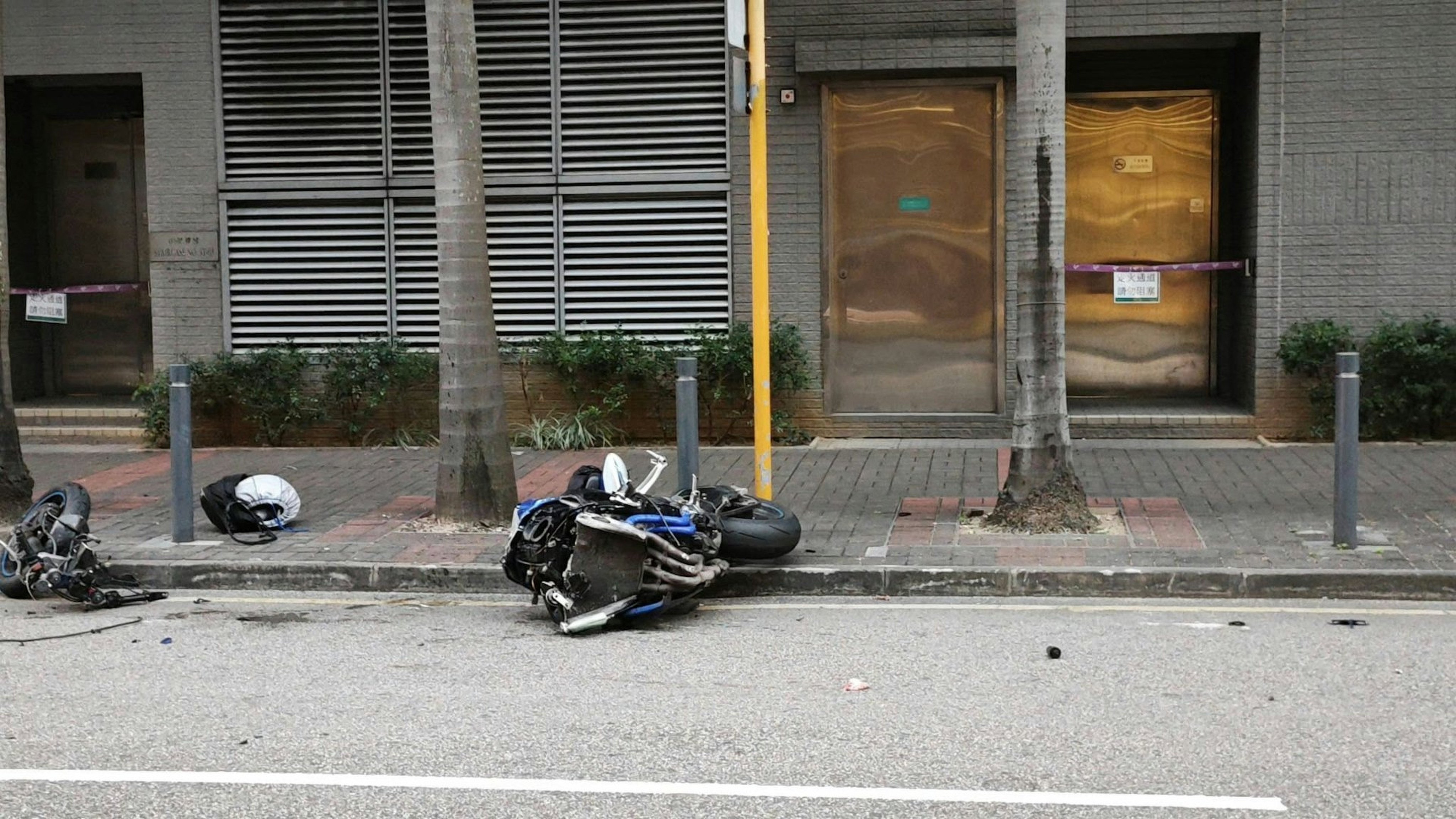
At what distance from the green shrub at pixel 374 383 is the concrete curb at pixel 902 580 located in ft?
15.8

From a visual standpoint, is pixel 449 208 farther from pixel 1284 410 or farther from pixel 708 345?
pixel 1284 410

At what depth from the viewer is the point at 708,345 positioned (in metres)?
13.4

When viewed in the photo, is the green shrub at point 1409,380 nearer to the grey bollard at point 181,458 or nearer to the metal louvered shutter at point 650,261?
the metal louvered shutter at point 650,261

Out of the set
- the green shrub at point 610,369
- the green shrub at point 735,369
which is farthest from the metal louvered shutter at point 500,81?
the green shrub at point 735,369

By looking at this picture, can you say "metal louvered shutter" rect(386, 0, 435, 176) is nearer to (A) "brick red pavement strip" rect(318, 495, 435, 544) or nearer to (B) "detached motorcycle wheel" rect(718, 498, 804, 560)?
(A) "brick red pavement strip" rect(318, 495, 435, 544)

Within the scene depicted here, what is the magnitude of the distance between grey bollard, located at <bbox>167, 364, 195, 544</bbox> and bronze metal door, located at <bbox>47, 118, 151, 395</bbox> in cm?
669

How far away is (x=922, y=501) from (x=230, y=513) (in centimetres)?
465

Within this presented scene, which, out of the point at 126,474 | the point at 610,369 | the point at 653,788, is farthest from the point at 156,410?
the point at 653,788

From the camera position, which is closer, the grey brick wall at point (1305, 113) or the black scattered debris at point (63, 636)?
the black scattered debris at point (63, 636)

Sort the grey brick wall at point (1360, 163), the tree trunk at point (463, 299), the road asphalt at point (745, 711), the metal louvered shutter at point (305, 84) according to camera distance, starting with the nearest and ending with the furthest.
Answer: the road asphalt at point (745, 711) < the tree trunk at point (463, 299) < the grey brick wall at point (1360, 163) < the metal louvered shutter at point (305, 84)

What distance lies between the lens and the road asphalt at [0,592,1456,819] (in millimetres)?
5008

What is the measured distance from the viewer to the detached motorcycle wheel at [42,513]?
27.9 ft

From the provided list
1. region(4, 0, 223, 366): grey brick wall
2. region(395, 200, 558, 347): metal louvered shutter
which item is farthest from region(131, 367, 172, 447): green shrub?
region(395, 200, 558, 347): metal louvered shutter

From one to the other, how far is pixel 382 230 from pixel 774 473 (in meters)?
4.75
